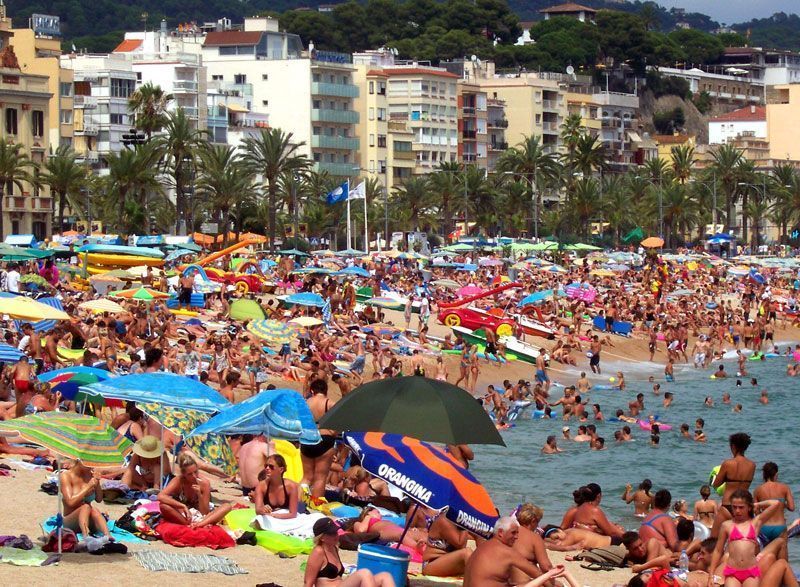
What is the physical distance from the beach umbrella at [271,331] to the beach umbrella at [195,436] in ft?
48.2

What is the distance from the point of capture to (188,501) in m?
14.8

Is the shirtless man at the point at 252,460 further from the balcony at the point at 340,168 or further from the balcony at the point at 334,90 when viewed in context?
the balcony at the point at 334,90

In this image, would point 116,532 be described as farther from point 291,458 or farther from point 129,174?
point 129,174

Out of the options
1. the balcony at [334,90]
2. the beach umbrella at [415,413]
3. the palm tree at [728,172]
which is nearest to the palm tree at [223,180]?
the balcony at [334,90]

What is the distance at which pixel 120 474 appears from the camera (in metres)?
16.4

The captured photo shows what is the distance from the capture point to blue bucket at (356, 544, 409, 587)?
11688 mm

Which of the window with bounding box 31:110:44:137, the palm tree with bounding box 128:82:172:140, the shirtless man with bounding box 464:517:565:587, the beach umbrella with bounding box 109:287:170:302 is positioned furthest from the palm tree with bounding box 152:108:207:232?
the shirtless man with bounding box 464:517:565:587

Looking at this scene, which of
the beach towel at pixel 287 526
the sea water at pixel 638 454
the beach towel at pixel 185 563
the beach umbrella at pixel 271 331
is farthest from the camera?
the beach umbrella at pixel 271 331

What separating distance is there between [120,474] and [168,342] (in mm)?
14632

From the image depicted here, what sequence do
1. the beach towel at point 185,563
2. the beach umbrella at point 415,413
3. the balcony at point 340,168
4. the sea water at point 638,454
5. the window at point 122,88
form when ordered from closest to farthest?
the beach umbrella at point 415,413, the beach towel at point 185,563, the sea water at point 638,454, the window at point 122,88, the balcony at point 340,168

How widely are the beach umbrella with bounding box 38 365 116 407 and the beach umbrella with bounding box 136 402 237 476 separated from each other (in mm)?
1911

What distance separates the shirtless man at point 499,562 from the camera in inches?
450

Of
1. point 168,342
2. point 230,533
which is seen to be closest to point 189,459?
point 230,533

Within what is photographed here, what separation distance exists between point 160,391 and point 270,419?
1097mm
